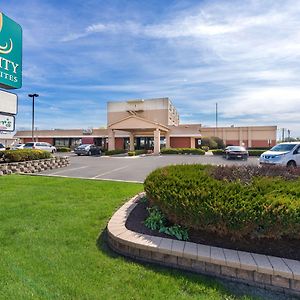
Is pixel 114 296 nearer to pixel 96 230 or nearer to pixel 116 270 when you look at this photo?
pixel 116 270

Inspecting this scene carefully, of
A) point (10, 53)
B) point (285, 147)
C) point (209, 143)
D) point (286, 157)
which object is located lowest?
point (286, 157)

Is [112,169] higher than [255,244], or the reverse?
[255,244]

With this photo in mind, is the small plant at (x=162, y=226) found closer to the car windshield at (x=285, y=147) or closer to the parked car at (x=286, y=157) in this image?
the parked car at (x=286, y=157)

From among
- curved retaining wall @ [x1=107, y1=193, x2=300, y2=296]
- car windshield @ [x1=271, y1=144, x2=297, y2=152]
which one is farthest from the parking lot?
curved retaining wall @ [x1=107, y1=193, x2=300, y2=296]

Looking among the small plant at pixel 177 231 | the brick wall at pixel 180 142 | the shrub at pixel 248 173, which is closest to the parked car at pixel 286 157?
the shrub at pixel 248 173

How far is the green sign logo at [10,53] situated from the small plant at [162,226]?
4497 mm

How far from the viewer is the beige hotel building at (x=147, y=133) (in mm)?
36031

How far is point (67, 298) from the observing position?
271cm

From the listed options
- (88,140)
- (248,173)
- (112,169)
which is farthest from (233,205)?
(88,140)

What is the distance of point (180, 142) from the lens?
136 ft

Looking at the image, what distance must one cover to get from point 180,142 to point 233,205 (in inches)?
1508

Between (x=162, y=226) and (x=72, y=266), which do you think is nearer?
(x=72, y=266)

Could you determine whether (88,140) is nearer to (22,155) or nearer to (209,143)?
(209,143)

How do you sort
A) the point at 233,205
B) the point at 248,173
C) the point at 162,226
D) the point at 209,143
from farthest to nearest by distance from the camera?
the point at 209,143 → the point at 248,173 → the point at 162,226 → the point at 233,205
